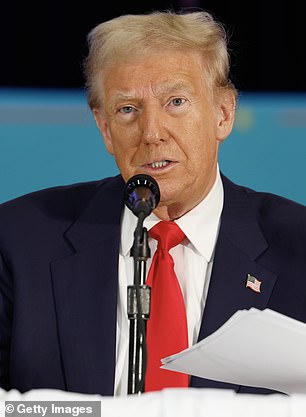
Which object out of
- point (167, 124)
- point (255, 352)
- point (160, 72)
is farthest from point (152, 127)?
point (255, 352)

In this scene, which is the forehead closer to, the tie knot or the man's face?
the man's face

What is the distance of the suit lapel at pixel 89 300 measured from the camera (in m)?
2.22

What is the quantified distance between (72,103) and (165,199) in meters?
0.71

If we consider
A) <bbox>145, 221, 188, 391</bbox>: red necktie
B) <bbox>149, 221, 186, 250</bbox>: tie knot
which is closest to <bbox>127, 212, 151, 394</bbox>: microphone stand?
<bbox>145, 221, 188, 391</bbox>: red necktie

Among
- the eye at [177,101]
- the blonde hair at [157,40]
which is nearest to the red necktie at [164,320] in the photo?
the eye at [177,101]

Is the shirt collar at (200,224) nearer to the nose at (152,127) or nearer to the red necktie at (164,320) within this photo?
the red necktie at (164,320)

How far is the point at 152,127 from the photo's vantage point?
2.34 meters

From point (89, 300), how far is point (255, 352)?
88 cm

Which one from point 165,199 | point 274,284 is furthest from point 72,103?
point 274,284

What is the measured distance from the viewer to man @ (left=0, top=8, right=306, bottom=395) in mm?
2260

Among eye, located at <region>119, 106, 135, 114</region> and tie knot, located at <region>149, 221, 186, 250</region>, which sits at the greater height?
eye, located at <region>119, 106, 135, 114</region>

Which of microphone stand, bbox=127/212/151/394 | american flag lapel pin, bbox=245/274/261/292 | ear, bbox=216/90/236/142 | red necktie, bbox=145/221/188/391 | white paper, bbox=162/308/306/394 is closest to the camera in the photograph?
white paper, bbox=162/308/306/394

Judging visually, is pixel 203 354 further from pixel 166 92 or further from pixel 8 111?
pixel 8 111

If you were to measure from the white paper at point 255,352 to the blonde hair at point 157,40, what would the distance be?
1076 mm
